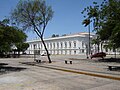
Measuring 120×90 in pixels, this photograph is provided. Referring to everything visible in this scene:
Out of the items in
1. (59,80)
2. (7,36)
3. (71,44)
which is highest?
(71,44)

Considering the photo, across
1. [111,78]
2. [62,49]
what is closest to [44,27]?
[111,78]

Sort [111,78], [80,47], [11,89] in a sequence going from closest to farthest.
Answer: [11,89], [111,78], [80,47]

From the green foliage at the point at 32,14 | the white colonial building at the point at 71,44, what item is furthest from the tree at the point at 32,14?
the white colonial building at the point at 71,44

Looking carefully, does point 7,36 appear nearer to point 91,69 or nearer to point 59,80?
point 91,69

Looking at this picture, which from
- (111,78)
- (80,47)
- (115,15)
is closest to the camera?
(111,78)

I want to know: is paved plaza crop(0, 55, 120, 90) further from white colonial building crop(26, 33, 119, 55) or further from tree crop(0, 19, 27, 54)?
white colonial building crop(26, 33, 119, 55)

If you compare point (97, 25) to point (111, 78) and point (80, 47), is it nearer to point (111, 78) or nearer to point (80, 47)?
point (111, 78)

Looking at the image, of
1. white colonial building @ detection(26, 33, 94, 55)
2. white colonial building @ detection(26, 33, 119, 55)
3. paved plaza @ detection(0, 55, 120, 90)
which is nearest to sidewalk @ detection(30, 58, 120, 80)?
paved plaza @ detection(0, 55, 120, 90)

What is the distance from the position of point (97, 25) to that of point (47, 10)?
1396 cm

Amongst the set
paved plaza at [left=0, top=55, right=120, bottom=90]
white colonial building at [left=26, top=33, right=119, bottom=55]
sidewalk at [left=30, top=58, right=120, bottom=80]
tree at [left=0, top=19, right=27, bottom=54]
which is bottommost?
paved plaza at [left=0, top=55, right=120, bottom=90]

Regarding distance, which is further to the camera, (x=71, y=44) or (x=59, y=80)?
(x=71, y=44)

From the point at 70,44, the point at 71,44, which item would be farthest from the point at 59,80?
the point at 70,44

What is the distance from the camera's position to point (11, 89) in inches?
491

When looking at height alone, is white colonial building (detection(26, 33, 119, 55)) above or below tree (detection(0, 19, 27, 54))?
above
